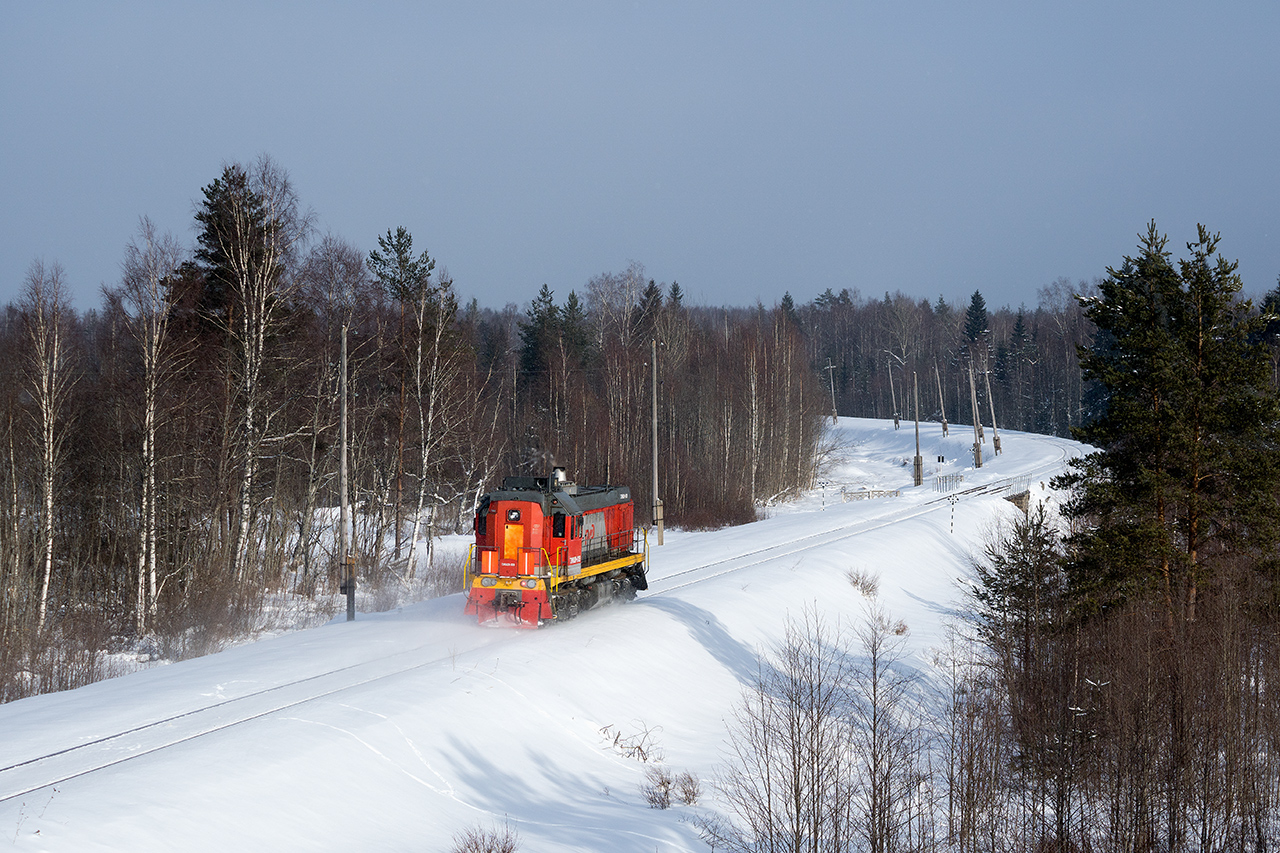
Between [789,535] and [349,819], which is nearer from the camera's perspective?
[349,819]

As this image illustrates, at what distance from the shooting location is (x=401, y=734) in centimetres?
1208

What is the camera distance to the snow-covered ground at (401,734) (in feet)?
30.8

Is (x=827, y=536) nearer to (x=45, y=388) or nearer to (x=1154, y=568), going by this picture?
(x=1154, y=568)

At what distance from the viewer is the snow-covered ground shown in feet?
30.8

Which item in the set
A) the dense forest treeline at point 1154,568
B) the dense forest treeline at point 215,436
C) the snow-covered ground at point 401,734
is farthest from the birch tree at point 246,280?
the dense forest treeline at point 1154,568

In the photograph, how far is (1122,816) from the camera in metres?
13.5

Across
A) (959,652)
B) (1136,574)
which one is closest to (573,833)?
(1136,574)

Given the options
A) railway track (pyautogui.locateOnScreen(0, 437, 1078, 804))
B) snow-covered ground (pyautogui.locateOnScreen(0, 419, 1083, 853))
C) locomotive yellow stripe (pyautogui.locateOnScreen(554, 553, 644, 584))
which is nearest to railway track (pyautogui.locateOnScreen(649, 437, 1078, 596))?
snow-covered ground (pyautogui.locateOnScreen(0, 419, 1083, 853))

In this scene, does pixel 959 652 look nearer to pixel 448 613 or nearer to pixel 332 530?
pixel 448 613

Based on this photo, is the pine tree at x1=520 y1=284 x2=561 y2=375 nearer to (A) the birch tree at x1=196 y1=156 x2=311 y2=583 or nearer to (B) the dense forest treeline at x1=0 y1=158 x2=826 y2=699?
(B) the dense forest treeline at x1=0 y1=158 x2=826 y2=699

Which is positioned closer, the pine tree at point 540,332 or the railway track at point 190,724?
the railway track at point 190,724

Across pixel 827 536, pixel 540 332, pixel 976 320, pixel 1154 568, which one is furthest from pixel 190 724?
pixel 976 320

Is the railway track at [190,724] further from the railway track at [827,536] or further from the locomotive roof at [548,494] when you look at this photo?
the railway track at [827,536]

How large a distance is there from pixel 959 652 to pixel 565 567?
14.0 meters
